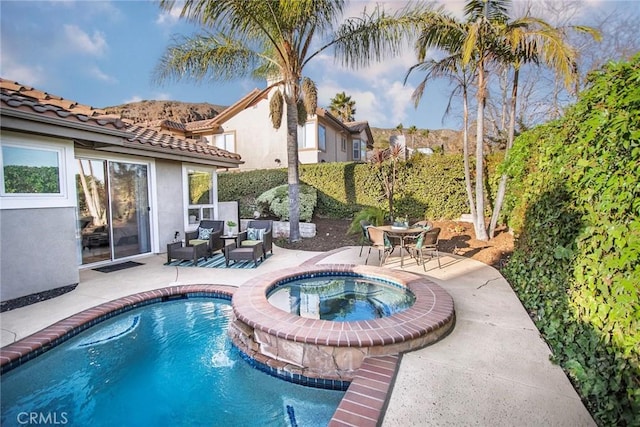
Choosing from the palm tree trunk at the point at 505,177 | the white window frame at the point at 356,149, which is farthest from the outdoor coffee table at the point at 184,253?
the white window frame at the point at 356,149

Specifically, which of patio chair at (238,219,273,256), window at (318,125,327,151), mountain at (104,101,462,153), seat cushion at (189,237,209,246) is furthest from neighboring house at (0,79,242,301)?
mountain at (104,101,462,153)

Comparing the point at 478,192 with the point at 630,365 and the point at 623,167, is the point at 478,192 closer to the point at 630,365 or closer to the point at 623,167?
the point at 623,167

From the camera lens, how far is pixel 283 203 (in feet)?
40.4

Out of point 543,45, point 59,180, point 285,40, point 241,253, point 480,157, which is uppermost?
point 285,40

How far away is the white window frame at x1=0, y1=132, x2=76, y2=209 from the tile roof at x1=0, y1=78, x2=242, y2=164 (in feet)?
2.37

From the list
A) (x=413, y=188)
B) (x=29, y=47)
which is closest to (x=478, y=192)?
(x=413, y=188)

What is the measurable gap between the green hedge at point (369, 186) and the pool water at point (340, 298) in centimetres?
703

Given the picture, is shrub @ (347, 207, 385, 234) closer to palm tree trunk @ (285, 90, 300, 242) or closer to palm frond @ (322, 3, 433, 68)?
palm tree trunk @ (285, 90, 300, 242)

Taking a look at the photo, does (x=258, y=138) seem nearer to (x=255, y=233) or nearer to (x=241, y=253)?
(x=255, y=233)

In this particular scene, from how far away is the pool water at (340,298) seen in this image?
4812mm

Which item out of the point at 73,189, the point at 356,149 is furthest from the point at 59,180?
the point at 356,149

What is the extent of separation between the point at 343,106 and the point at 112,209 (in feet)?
96.3

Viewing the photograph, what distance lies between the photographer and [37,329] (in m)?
4.09

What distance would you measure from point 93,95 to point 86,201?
604 inches
